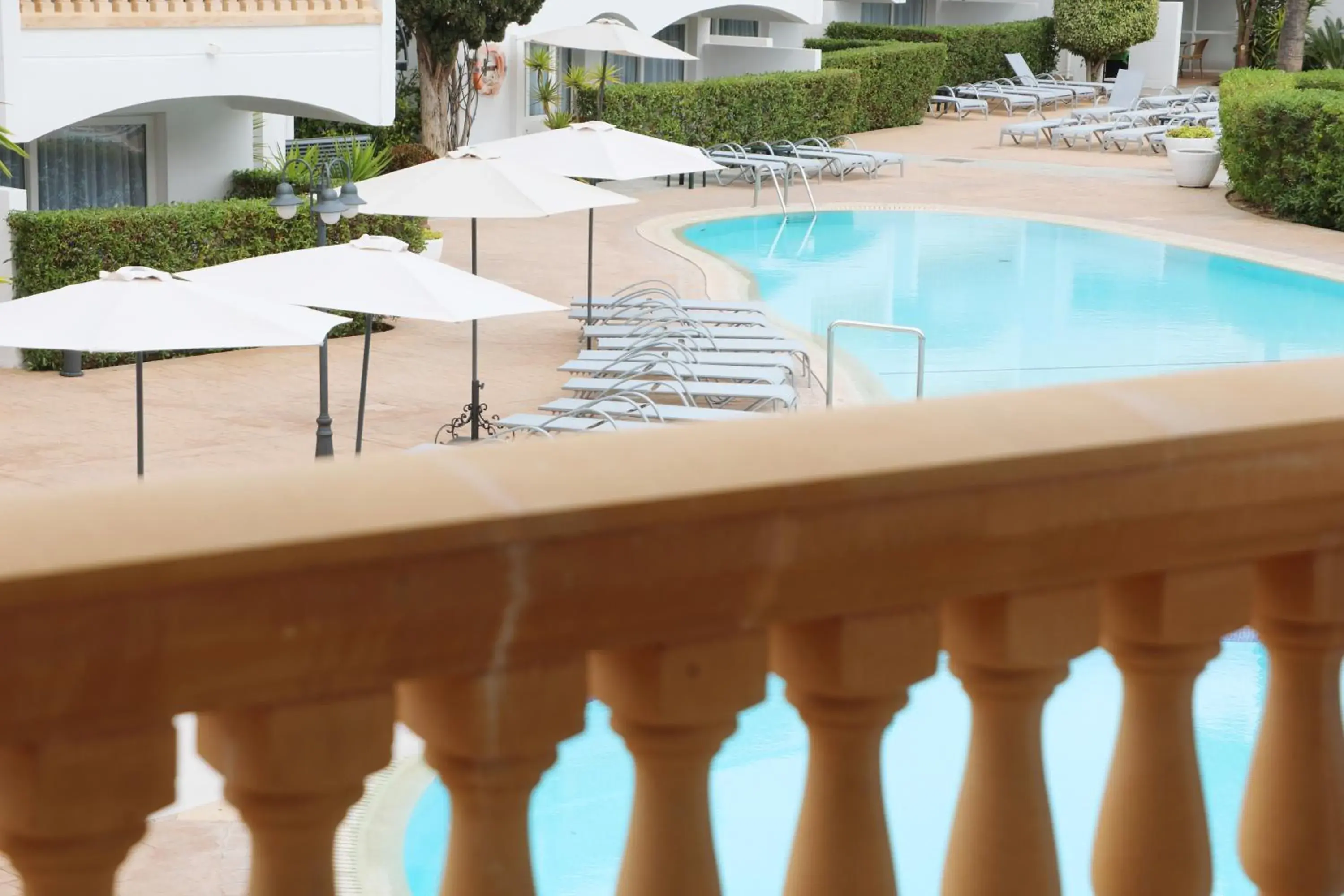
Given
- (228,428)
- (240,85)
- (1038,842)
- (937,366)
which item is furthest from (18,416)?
(1038,842)

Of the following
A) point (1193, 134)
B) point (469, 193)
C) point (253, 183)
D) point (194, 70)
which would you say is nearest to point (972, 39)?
point (1193, 134)

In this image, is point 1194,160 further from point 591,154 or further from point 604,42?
point 591,154

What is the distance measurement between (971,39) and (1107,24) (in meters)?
3.20

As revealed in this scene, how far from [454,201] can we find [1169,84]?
101ft

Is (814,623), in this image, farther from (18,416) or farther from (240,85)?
(240,85)

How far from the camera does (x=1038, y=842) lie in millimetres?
1588

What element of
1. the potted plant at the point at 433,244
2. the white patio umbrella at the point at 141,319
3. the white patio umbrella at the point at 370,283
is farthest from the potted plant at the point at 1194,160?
the white patio umbrella at the point at 141,319

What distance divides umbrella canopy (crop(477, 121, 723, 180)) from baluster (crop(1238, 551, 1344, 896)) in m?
13.6

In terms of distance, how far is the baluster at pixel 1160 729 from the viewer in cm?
160

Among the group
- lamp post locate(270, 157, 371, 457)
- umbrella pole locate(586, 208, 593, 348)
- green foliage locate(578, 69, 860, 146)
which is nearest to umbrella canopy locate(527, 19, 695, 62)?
green foliage locate(578, 69, 860, 146)

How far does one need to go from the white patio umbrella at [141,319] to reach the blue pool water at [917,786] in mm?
3891

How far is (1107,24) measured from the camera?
128ft

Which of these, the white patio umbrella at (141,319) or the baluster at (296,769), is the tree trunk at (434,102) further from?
the baluster at (296,769)

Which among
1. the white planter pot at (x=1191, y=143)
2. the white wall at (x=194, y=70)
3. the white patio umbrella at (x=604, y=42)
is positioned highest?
the white patio umbrella at (x=604, y=42)
